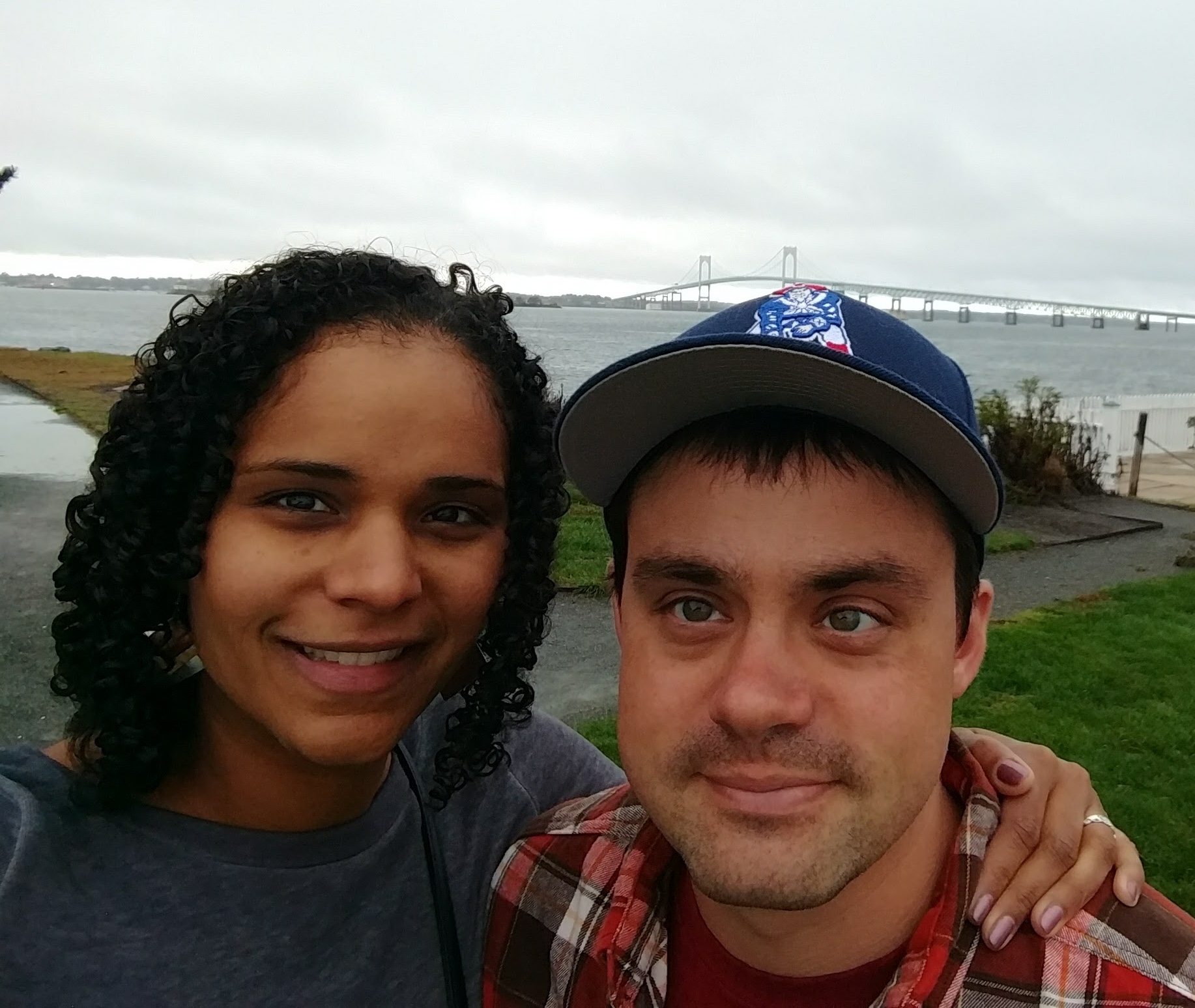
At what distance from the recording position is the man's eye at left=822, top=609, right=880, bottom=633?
159 cm

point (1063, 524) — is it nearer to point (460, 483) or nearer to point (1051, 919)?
point (1051, 919)

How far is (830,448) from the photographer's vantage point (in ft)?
5.43

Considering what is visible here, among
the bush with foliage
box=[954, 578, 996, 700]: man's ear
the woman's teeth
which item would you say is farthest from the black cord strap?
the bush with foliage

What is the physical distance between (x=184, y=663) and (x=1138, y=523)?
43.1 ft

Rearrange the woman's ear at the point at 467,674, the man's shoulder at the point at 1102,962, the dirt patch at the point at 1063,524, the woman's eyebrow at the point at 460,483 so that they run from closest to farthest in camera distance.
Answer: the man's shoulder at the point at 1102,962 → the woman's eyebrow at the point at 460,483 → the woman's ear at the point at 467,674 → the dirt patch at the point at 1063,524

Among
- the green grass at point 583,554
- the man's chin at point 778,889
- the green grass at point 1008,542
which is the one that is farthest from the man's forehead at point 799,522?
the green grass at point 1008,542

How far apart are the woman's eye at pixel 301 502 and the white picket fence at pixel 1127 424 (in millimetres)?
16118

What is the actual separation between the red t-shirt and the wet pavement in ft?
8.05

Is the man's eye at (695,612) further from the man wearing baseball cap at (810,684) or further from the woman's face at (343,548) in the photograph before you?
the woman's face at (343,548)

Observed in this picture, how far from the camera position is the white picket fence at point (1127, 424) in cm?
1619

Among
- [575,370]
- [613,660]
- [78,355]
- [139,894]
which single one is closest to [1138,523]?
[613,660]

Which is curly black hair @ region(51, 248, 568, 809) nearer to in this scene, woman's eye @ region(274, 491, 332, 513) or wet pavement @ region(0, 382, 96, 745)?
woman's eye @ region(274, 491, 332, 513)

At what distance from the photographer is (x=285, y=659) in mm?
1729

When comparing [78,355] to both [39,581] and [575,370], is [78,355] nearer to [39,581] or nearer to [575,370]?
[575,370]
